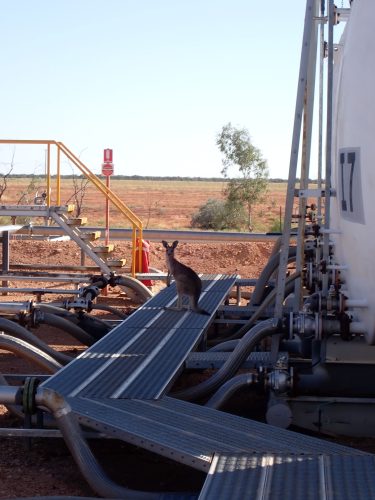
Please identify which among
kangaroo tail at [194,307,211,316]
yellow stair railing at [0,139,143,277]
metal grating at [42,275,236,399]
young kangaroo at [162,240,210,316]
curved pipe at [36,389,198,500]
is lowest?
curved pipe at [36,389,198,500]

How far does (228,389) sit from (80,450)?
129cm

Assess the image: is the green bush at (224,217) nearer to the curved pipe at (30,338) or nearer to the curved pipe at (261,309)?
the curved pipe at (261,309)

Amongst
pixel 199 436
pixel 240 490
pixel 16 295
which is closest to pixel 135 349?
pixel 199 436

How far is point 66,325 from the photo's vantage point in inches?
352

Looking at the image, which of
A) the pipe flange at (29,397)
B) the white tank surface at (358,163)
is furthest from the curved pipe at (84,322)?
the pipe flange at (29,397)

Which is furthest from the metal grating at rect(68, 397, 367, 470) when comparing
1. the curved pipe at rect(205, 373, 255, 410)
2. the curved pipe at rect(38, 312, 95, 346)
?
the curved pipe at rect(38, 312, 95, 346)

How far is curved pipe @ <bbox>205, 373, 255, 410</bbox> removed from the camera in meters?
6.27

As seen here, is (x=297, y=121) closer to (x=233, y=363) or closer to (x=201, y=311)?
(x=233, y=363)

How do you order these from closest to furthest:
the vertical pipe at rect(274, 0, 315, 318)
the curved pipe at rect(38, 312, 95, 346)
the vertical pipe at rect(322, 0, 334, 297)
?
1. the vertical pipe at rect(322, 0, 334, 297)
2. the vertical pipe at rect(274, 0, 315, 318)
3. the curved pipe at rect(38, 312, 95, 346)

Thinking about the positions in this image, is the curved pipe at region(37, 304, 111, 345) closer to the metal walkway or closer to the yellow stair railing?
the metal walkway

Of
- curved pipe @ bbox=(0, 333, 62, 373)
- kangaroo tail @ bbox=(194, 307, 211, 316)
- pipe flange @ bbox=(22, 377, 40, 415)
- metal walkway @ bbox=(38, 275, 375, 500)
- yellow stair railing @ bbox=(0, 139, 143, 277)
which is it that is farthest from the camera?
yellow stair railing @ bbox=(0, 139, 143, 277)

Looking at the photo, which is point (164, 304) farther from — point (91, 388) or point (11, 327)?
point (91, 388)

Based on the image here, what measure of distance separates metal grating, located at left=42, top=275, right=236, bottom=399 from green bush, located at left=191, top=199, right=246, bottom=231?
24.1m

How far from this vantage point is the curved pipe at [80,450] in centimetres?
517
